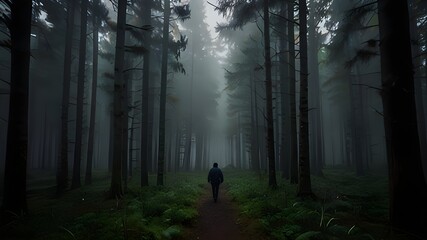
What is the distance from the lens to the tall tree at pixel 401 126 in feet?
19.8

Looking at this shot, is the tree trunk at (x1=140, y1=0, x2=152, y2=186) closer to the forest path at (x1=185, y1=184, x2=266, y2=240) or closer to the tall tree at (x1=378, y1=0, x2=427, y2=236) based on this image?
the forest path at (x1=185, y1=184, x2=266, y2=240)

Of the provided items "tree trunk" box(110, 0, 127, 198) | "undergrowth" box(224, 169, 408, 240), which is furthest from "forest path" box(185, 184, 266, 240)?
"tree trunk" box(110, 0, 127, 198)

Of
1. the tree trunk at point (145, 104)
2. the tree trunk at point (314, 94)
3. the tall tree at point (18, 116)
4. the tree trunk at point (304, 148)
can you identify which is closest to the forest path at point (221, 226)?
the tree trunk at point (304, 148)

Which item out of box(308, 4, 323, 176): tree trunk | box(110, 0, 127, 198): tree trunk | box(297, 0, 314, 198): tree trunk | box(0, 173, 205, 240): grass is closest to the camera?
box(0, 173, 205, 240): grass

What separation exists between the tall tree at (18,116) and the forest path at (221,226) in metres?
5.08

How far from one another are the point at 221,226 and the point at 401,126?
208 inches

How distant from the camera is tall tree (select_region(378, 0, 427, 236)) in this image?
6.04 meters

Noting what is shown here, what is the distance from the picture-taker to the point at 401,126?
245 inches

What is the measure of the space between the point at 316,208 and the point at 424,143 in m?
11.1

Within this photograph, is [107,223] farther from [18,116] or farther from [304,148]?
[304,148]

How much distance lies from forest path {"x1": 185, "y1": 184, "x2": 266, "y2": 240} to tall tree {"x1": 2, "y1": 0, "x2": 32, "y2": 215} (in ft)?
16.7

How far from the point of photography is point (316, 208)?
870cm

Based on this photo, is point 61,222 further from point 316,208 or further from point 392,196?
point 392,196

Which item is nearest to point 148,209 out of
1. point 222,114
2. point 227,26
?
point 227,26
